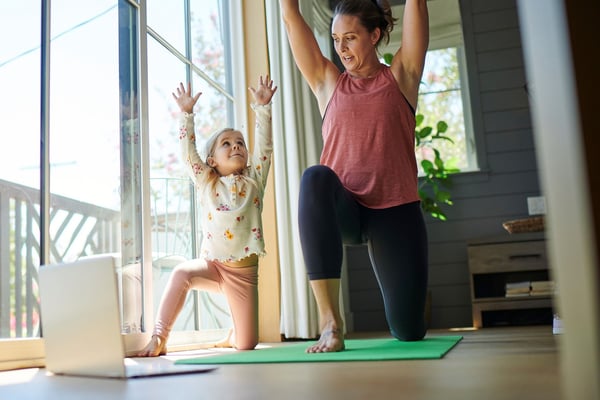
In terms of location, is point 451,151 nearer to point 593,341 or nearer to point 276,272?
point 276,272

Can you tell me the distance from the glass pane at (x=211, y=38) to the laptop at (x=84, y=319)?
2.21m

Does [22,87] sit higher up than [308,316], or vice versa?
[22,87]

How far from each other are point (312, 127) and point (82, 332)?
8.70 ft

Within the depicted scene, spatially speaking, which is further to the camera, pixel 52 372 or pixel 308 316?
pixel 308 316

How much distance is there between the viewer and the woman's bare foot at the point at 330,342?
70.0 inches

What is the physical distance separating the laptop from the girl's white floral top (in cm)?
121

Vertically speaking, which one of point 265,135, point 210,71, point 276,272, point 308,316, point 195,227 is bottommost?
point 308,316

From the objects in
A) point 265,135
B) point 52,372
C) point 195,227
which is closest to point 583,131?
point 52,372

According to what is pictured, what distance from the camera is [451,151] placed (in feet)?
16.0

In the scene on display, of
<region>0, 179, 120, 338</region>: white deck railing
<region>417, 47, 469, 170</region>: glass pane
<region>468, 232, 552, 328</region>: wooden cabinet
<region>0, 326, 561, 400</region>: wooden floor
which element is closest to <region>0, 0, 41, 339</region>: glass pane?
<region>0, 179, 120, 338</region>: white deck railing

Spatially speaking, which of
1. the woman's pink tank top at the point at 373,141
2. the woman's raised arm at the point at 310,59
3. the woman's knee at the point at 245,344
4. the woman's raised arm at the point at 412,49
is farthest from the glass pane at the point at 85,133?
the woman's raised arm at the point at 412,49

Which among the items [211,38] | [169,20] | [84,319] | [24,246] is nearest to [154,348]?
[24,246]

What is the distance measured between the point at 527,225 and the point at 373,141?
2.19 metres

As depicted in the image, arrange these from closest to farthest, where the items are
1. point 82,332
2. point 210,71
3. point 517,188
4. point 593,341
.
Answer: point 593,341, point 82,332, point 210,71, point 517,188
